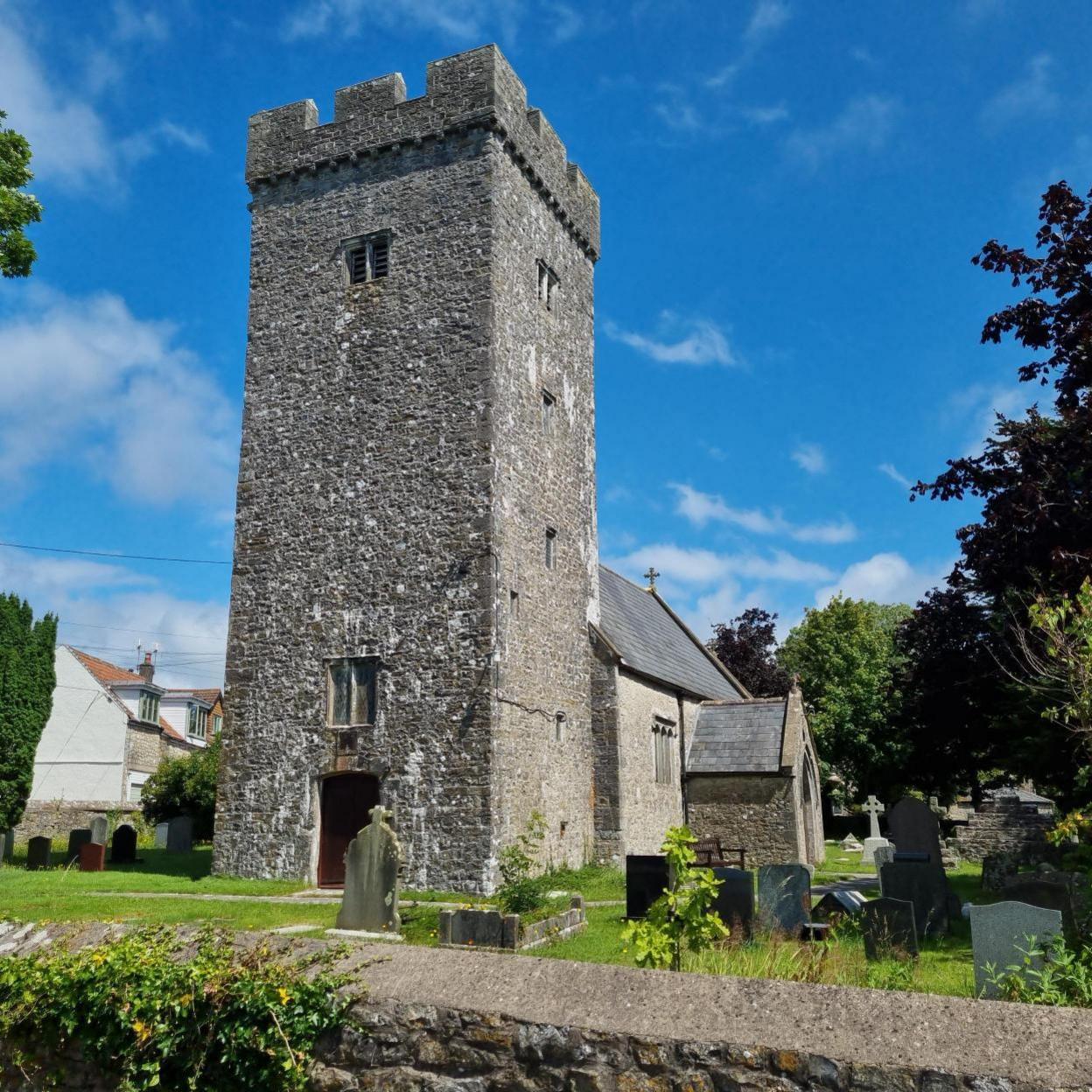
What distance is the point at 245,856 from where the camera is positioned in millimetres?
18766

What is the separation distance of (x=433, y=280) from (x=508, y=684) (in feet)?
28.5

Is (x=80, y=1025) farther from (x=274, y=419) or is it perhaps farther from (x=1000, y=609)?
(x=1000, y=609)

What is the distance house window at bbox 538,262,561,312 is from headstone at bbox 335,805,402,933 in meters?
14.3

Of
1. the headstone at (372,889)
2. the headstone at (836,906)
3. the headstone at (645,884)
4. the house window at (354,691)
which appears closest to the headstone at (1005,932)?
the headstone at (836,906)

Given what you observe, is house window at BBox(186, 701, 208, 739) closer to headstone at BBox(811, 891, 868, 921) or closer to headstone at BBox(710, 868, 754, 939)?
Answer: headstone at BBox(811, 891, 868, 921)

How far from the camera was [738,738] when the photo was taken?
25.9 meters

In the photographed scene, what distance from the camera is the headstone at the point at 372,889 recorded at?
11.7 meters

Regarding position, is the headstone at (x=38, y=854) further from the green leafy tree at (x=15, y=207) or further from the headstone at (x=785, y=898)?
the headstone at (x=785, y=898)

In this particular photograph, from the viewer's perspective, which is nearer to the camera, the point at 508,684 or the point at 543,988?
the point at 543,988

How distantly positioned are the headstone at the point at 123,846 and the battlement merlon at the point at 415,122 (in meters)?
15.5

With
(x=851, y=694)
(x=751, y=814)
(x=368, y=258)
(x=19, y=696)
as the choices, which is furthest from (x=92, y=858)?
(x=851, y=694)

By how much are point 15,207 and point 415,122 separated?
10053 millimetres

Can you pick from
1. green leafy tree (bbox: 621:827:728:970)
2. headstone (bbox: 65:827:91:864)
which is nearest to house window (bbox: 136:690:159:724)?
headstone (bbox: 65:827:91:864)

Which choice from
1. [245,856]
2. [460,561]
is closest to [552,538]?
[460,561]
